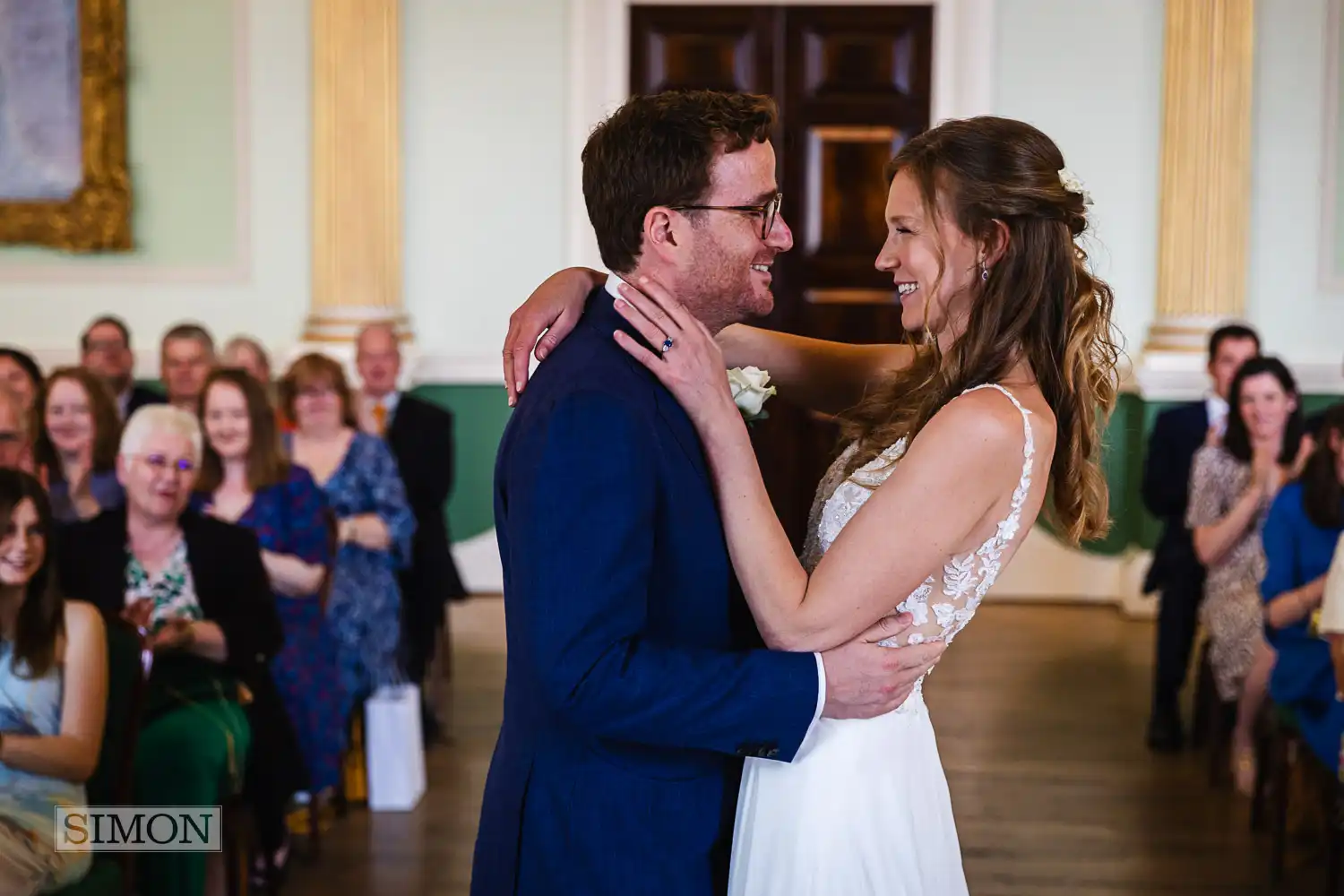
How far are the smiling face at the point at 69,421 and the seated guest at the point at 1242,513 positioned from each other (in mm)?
3830

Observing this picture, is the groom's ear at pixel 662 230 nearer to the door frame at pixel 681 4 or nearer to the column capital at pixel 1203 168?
the door frame at pixel 681 4

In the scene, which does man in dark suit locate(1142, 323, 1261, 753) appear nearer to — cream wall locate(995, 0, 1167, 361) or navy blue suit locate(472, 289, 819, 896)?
cream wall locate(995, 0, 1167, 361)

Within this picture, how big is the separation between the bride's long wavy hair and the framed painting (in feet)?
23.9

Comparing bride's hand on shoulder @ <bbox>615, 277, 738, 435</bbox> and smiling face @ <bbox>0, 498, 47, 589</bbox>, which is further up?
bride's hand on shoulder @ <bbox>615, 277, 738, 435</bbox>

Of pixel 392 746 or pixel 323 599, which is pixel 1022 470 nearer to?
A: pixel 323 599

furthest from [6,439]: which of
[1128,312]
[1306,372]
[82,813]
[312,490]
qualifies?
[1306,372]

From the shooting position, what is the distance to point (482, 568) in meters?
9.03

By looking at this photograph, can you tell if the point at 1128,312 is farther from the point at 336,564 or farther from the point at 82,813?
the point at 82,813

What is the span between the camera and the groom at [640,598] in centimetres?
195

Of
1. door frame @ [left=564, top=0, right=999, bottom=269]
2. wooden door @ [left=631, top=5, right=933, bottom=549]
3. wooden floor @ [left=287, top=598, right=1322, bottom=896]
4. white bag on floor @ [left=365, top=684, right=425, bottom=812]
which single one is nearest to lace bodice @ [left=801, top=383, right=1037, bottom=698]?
wooden floor @ [left=287, top=598, right=1322, bottom=896]

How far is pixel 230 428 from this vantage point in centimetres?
508

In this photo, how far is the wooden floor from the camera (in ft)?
15.8

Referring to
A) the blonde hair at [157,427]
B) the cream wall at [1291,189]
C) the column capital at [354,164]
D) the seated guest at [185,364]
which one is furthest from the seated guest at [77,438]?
the cream wall at [1291,189]

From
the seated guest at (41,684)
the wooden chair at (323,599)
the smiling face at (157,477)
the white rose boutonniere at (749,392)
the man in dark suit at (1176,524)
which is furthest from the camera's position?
the man in dark suit at (1176,524)
